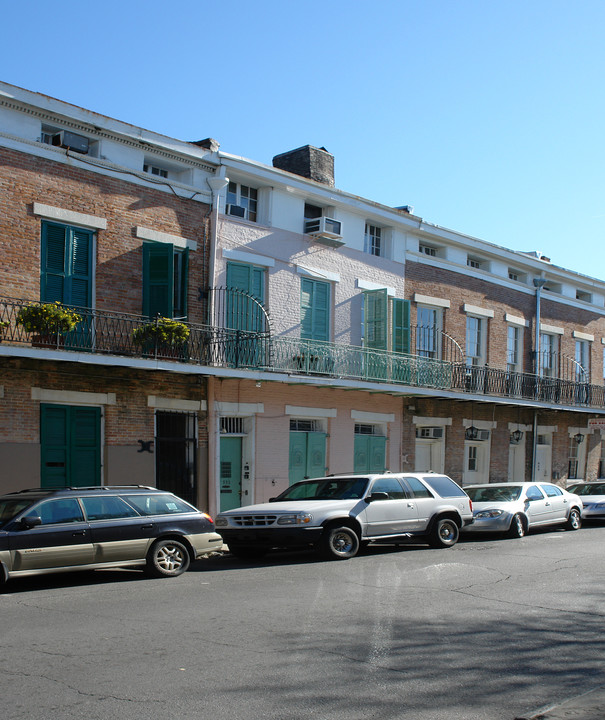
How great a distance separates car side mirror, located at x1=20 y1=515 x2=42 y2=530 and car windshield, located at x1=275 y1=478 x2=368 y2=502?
5.13 meters

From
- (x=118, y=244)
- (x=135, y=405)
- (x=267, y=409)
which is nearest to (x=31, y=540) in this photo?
(x=135, y=405)

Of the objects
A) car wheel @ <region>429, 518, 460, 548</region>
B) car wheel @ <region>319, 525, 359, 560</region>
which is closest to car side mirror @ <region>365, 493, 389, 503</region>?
car wheel @ <region>319, 525, 359, 560</region>

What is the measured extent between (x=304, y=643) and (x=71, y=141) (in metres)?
12.0

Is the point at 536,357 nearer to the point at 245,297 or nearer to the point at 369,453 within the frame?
the point at 369,453

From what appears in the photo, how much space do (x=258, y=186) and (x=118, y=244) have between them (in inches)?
176

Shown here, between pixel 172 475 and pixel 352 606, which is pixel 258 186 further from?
pixel 352 606

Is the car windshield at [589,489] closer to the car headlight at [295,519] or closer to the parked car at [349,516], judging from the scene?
the parked car at [349,516]

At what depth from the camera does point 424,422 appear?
2317 centimetres

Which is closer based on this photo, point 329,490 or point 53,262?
point 329,490

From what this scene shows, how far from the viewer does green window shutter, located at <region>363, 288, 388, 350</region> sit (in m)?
21.4

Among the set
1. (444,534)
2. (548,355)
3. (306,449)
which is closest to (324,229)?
(306,449)

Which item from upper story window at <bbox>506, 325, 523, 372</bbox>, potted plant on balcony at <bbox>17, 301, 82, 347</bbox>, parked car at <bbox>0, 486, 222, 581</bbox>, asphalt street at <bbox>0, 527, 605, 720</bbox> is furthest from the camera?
upper story window at <bbox>506, 325, 523, 372</bbox>

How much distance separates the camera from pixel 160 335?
16359 millimetres

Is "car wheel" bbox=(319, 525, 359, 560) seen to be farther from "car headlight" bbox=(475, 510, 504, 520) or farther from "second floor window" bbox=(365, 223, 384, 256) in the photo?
"second floor window" bbox=(365, 223, 384, 256)
